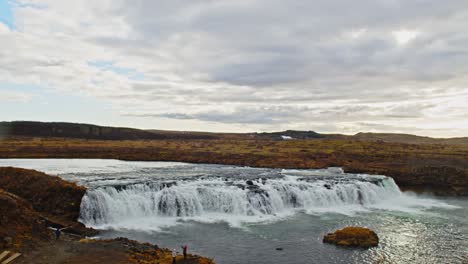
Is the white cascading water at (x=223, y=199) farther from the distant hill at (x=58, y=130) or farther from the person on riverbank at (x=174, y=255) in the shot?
the distant hill at (x=58, y=130)

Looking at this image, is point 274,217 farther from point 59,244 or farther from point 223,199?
point 59,244

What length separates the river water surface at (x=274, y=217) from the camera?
2510 centimetres

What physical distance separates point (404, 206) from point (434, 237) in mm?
15446

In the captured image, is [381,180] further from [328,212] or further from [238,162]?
[238,162]

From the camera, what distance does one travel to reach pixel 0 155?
70.5 m

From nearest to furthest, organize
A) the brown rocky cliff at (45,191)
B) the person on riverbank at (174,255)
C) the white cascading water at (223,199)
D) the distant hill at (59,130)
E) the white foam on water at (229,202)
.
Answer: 1. the person on riverbank at (174,255)
2. the brown rocky cliff at (45,191)
3. the white foam on water at (229,202)
4. the white cascading water at (223,199)
5. the distant hill at (59,130)

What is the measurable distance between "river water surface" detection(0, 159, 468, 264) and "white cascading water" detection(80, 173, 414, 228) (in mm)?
87

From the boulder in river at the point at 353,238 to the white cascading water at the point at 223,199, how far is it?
31.5 ft

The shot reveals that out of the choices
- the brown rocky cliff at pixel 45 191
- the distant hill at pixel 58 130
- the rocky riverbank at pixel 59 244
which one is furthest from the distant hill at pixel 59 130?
the rocky riverbank at pixel 59 244

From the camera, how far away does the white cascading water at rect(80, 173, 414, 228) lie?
32531 mm

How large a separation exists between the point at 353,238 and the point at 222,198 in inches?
574

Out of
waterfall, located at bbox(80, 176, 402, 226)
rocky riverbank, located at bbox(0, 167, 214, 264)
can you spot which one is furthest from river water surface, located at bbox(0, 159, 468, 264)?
rocky riverbank, located at bbox(0, 167, 214, 264)

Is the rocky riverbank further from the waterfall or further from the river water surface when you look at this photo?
the waterfall

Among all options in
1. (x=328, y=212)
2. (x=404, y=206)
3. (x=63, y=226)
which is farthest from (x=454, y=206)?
(x=63, y=226)
